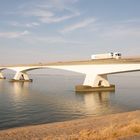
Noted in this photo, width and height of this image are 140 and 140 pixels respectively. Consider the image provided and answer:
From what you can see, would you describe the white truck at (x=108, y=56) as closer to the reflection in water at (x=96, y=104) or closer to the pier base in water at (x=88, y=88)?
→ the pier base in water at (x=88, y=88)

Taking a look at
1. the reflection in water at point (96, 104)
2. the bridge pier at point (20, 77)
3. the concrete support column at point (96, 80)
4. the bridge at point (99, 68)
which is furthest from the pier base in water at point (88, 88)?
the bridge pier at point (20, 77)

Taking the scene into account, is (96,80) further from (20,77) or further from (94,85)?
(20,77)

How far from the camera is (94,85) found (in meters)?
58.8

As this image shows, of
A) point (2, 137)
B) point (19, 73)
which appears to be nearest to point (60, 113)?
point (2, 137)

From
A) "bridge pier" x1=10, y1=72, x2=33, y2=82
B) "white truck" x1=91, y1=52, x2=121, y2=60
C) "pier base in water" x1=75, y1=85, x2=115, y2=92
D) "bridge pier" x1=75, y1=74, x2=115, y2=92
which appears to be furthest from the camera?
"bridge pier" x1=10, y1=72, x2=33, y2=82

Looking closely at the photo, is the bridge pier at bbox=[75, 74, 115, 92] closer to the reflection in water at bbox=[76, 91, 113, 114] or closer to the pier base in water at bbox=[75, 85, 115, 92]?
the pier base in water at bbox=[75, 85, 115, 92]

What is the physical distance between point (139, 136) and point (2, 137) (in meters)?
8.31

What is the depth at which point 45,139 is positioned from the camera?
A: 49.6 feet

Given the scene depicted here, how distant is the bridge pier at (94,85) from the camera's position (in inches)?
2261

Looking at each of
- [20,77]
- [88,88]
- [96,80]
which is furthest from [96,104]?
[20,77]

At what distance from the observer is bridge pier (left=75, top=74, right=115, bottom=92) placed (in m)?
57.4

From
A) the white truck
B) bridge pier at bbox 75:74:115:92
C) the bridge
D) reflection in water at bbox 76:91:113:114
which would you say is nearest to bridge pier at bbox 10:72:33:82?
the bridge

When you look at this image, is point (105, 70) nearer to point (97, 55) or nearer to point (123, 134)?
point (97, 55)

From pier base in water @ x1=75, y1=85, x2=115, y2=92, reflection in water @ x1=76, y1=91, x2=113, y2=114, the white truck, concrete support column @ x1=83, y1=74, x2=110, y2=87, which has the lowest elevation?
reflection in water @ x1=76, y1=91, x2=113, y2=114
